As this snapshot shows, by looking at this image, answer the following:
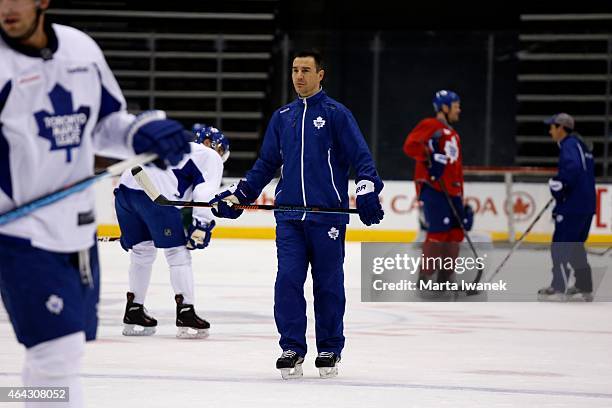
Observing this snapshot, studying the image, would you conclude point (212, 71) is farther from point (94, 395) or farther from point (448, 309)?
point (94, 395)

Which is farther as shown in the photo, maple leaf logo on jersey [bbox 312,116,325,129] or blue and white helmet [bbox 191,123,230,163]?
blue and white helmet [bbox 191,123,230,163]

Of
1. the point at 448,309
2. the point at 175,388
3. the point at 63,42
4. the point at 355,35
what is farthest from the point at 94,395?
the point at 355,35

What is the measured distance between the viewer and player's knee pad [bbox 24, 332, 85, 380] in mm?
3021

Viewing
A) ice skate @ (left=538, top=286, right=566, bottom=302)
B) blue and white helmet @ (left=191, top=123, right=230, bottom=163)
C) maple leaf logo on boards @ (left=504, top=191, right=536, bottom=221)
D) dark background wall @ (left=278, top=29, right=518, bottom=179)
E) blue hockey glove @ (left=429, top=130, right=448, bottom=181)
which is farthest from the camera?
dark background wall @ (left=278, top=29, right=518, bottom=179)

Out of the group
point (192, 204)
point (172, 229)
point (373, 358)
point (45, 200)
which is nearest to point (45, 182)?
point (45, 200)

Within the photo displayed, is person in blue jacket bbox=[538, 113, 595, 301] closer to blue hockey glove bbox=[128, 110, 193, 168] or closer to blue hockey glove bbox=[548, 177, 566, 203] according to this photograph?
blue hockey glove bbox=[548, 177, 566, 203]

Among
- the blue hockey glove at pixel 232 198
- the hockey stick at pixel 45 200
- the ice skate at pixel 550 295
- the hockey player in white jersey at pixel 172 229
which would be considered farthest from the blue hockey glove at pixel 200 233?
the hockey stick at pixel 45 200

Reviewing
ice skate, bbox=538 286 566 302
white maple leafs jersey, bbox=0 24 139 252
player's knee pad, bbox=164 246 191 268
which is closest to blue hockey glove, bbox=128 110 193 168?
white maple leafs jersey, bbox=0 24 139 252

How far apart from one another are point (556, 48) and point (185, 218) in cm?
1080

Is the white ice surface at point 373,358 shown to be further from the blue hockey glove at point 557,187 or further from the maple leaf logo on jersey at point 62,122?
the maple leaf logo on jersey at point 62,122

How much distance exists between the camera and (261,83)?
1800 cm

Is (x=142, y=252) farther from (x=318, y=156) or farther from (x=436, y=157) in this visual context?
(x=436, y=157)

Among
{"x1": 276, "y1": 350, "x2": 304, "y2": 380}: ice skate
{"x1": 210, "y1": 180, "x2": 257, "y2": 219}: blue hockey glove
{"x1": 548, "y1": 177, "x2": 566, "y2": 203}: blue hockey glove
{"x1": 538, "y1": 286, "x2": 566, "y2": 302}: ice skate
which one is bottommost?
{"x1": 538, "y1": 286, "x2": 566, "y2": 302}: ice skate

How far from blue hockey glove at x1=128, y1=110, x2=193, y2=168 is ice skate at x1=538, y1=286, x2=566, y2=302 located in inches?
253
